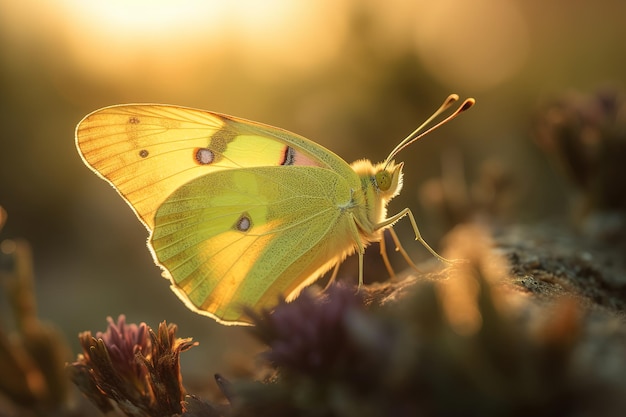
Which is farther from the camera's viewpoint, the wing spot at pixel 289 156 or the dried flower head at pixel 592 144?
the dried flower head at pixel 592 144

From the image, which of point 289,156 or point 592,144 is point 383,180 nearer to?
point 289,156

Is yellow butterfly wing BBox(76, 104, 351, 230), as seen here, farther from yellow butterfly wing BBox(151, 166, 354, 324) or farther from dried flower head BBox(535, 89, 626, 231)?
dried flower head BBox(535, 89, 626, 231)

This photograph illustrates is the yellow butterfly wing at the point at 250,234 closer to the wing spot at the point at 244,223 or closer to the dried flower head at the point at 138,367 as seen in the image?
the wing spot at the point at 244,223

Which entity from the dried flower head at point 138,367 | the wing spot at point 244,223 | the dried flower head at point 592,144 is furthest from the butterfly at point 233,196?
the dried flower head at point 592,144

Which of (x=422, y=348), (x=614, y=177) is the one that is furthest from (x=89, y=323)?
(x=422, y=348)

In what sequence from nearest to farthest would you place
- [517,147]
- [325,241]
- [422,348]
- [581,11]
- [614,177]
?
[422,348], [325,241], [614,177], [517,147], [581,11]

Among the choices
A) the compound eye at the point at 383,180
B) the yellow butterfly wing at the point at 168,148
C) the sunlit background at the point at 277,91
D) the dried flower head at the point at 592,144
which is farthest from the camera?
the sunlit background at the point at 277,91

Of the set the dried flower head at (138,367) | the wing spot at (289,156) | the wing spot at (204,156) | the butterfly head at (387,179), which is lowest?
the dried flower head at (138,367)

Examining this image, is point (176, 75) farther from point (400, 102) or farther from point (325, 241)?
point (325, 241)
